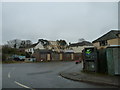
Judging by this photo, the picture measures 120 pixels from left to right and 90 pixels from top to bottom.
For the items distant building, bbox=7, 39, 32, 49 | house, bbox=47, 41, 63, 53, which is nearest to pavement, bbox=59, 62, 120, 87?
house, bbox=47, 41, 63, 53

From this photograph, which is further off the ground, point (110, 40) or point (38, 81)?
point (110, 40)

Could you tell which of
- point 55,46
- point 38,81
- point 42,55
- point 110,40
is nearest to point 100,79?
point 38,81

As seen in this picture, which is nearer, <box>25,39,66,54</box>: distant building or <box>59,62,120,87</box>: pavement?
<box>59,62,120,87</box>: pavement

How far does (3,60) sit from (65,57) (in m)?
21.3

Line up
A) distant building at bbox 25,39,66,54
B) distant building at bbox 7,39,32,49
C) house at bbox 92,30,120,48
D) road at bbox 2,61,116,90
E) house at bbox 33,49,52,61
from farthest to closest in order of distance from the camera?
distant building at bbox 7,39,32,49
distant building at bbox 25,39,66,54
house at bbox 33,49,52,61
house at bbox 92,30,120,48
road at bbox 2,61,116,90

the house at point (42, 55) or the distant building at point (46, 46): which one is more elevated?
the distant building at point (46, 46)

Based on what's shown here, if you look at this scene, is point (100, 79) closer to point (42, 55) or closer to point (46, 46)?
point (42, 55)

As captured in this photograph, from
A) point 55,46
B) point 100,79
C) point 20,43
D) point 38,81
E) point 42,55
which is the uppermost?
point 20,43

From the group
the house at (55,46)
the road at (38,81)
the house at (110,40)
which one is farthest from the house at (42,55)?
the road at (38,81)

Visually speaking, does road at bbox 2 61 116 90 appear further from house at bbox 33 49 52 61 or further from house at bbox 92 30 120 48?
house at bbox 33 49 52 61

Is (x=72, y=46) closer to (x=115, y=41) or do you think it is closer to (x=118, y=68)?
(x=115, y=41)

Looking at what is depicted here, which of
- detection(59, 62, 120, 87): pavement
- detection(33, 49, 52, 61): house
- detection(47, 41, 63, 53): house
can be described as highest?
detection(47, 41, 63, 53): house

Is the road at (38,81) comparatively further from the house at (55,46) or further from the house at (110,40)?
the house at (55,46)

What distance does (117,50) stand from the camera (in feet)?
36.9
